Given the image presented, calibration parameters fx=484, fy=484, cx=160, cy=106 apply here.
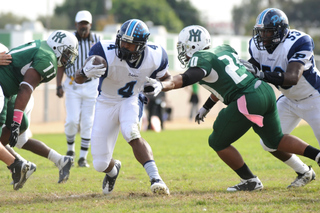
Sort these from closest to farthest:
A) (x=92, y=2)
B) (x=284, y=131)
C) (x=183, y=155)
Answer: (x=284, y=131) → (x=183, y=155) → (x=92, y=2)

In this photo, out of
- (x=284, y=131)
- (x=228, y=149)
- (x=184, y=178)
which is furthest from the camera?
(x=184, y=178)

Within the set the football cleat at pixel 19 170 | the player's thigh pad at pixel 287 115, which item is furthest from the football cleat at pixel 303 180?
the football cleat at pixel 19 170

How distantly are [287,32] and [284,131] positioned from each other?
1197mm

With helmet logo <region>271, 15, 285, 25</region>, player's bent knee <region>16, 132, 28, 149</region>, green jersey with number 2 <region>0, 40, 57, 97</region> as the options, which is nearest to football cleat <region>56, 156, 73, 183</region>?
player's bent knee <region>16, 132, 28, 149</region>

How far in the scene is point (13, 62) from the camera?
5.46 metres

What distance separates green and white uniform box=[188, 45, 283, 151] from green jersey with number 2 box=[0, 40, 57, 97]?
166 cm

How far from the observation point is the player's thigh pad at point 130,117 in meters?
4.99

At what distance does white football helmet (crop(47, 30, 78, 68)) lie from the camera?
5.81 metres

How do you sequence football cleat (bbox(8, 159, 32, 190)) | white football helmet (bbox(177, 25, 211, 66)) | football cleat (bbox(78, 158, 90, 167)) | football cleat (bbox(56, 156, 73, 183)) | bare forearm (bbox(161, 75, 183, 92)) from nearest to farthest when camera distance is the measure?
bare forearm (bbox(161, 75, 183, 92))
white football helmet (bbox(177, 25, 211, 66))
football cleat (bbox(8, 159, 32, 190))
football cleat (bbox(56, 156, 73, 183))
football cleat (bbox(78, 158, 90, 167))

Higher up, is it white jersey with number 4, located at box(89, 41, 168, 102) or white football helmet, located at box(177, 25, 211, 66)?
white football helmet, located at box(177, 25, 211, 66)

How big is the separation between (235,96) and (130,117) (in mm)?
1122

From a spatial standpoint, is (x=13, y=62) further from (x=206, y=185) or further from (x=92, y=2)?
(x=92, y=2)

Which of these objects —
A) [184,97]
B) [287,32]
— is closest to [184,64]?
[287,32]

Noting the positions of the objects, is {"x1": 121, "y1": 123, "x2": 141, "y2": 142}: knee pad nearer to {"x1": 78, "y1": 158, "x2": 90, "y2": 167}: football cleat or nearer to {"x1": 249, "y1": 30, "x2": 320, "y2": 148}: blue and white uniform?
{"x1": 249, "y1": 30, "x2": 320, "y2": 148}: blue and white uniform
